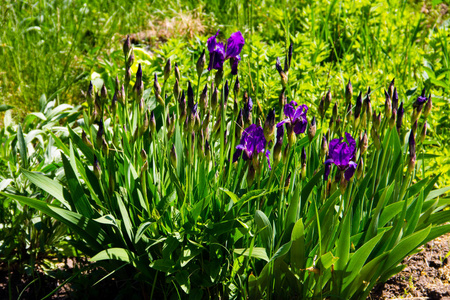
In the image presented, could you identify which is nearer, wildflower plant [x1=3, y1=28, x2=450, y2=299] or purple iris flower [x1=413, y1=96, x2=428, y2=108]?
wildflower plant [x1=3, y1=28, x2=450, y2=299]

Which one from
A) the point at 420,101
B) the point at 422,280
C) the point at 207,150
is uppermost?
the point at 420,101

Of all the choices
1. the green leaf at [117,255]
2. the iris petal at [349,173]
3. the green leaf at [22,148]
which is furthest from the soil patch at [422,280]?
the green leaf at [22,148]

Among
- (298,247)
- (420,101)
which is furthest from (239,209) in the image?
(420,101)

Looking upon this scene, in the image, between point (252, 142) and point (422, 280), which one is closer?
point (252, 142)

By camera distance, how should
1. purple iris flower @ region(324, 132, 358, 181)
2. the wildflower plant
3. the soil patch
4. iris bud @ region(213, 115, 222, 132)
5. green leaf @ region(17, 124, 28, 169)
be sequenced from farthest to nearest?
green leaf @ region(17, 124, 28, 169) < the soil patch < iris bud @ region(213, 115, 222, 132) < the wildflower plant < purple iris flower @ region(324, 132, 358, 181)

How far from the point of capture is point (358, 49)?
366cm

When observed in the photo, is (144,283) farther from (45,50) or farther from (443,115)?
(45,50)

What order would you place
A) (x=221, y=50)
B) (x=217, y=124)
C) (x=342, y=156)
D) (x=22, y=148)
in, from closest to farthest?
(x=342, y=156), (x=221, y=50), (x=217, y=124), (x=22, y=148)

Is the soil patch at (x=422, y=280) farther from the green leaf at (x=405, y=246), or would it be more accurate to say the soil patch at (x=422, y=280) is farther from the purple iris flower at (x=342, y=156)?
the purple iris flower at (x=342, y=156)

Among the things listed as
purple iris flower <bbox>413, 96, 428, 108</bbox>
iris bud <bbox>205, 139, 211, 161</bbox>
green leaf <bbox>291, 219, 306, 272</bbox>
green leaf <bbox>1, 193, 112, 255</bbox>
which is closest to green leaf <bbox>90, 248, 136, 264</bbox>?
green leaf <bbox>1, 193, 112, 255</bbox>

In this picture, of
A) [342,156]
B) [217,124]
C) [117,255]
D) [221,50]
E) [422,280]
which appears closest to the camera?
[342,156]

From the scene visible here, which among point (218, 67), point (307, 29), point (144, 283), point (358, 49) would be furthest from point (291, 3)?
point (144, 283)

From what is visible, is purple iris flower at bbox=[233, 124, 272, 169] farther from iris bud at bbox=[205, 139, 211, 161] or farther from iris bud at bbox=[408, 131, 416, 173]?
iris bud at bbox=[408, 131, 416, 173]

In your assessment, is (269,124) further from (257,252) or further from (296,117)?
(257,252)
